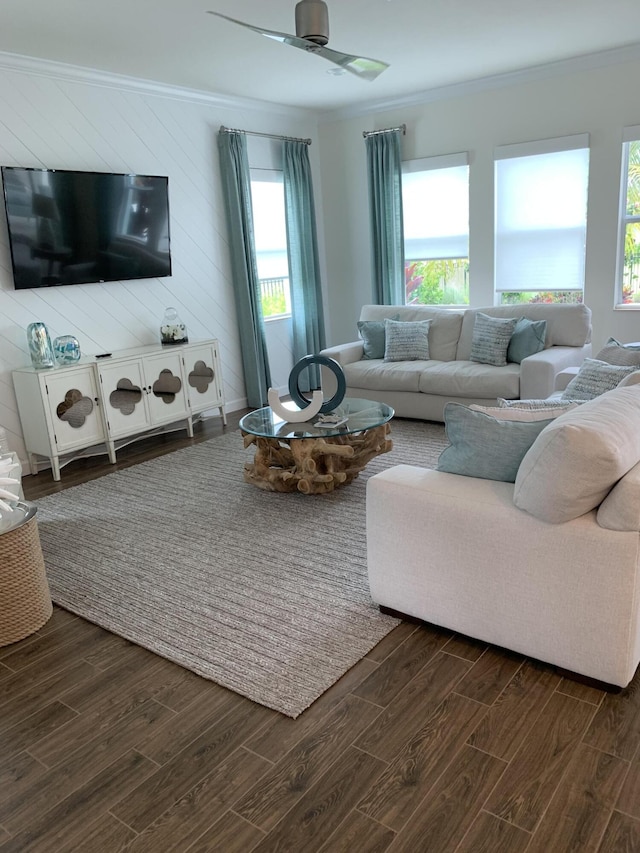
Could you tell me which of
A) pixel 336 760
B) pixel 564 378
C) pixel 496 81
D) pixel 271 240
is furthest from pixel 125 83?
pixel 336 760

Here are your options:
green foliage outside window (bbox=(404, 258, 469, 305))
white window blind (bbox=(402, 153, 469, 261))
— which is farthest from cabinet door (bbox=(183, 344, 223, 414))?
white window blind (bbox=(402, 153, 469, 261))

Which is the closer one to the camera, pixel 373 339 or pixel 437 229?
pixel 373 339

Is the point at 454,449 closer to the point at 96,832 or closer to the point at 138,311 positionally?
the point at 96,832

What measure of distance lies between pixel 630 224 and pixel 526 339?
1.43 meters

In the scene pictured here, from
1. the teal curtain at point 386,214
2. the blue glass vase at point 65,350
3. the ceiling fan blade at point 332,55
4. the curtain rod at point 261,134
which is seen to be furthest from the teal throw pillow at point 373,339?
the ceiling fan blade at point 332,55

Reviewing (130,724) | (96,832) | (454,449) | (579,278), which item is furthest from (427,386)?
(96,832)

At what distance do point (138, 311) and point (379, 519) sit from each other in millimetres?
3622

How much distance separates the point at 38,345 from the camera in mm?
4504

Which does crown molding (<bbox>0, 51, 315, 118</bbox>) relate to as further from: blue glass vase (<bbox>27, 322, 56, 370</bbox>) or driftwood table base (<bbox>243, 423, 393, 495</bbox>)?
driftwood table base (<bbox>243, 423, 393, 495</bbox>)

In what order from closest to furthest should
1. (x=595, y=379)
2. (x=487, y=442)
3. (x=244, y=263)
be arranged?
(x=487, y=442) → (x=595, y=379) → (x=244, y=263)

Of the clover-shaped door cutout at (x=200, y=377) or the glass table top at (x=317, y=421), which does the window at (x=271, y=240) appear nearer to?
the clover-shaped door cutout at (x=200, y=377)

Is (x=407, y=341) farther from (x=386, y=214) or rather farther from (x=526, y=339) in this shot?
(x=386, y=214)

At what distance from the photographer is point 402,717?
6.83 ft

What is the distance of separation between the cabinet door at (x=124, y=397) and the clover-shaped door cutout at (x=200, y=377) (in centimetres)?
52
